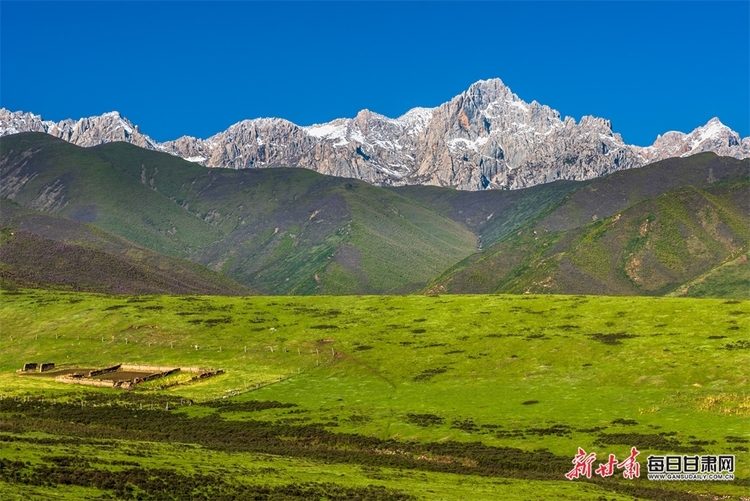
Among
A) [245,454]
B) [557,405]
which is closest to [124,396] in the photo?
[245,454]

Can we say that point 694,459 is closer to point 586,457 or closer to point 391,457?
point 586,457

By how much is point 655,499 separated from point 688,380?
66.0 m

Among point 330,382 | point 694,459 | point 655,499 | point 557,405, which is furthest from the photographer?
point 330,382

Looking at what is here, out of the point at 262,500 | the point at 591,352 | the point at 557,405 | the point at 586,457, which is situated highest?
the point at 591,352

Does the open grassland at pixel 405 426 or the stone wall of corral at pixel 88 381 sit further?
the stone wall of corral at pixel 88 381

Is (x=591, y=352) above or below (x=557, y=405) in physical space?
above

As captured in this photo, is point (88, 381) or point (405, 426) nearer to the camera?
point (405, 426)

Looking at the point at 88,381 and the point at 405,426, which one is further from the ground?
the point at 88,381

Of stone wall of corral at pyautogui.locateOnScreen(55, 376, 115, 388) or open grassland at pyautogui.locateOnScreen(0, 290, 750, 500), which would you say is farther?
stone wall of corral at pyautogui.locateOnScreen(55, 376, 115, 388)

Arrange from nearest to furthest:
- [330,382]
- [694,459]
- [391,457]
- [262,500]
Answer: [262,500], [694,459], [391,457], [330,382]

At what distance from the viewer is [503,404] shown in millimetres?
155875

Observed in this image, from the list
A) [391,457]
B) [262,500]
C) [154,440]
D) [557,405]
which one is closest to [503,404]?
[557,405]

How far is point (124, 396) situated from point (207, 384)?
21826 millimetres

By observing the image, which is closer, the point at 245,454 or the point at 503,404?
the point at 245,454
